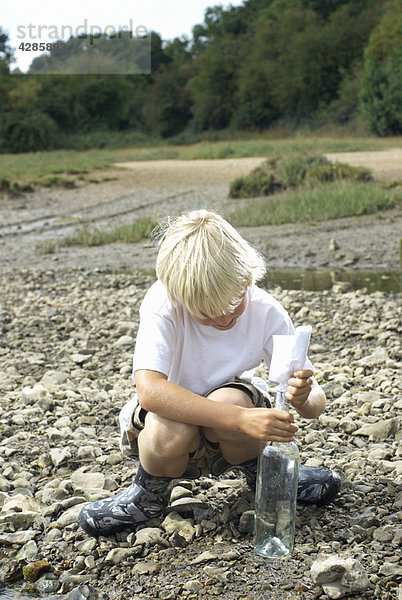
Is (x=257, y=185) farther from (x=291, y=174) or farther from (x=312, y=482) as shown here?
(x=312, y=482)

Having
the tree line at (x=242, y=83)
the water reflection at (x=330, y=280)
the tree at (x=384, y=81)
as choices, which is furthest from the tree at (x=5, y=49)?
the water reflection at (x=330, y=280)

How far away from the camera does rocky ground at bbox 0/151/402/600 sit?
2.41 m

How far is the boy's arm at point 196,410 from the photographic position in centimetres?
231

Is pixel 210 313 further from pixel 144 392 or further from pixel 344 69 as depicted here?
pixel 344 69

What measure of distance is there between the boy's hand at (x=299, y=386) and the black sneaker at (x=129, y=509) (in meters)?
0.63

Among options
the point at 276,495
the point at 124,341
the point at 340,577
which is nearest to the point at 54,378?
the point at 124,341

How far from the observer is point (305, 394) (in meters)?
2.38

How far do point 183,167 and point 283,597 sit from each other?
26496mm

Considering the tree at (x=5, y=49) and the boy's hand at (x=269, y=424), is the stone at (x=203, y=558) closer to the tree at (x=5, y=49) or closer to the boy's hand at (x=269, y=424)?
the boy's hand at (x=269, y=424)

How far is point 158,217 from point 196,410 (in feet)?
37.4

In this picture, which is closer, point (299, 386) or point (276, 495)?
point (299, 386)

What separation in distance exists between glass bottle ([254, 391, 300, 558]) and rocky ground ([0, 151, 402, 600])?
79 mm

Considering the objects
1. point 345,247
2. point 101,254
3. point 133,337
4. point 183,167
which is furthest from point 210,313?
point 183,167

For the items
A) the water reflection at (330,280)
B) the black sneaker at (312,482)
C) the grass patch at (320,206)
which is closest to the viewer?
the black sneaker at (312,482)
